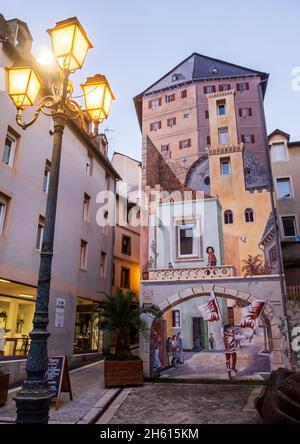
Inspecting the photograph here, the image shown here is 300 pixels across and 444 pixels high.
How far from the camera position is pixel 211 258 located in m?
14.3

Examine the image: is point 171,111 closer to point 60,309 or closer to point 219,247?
point 219,247

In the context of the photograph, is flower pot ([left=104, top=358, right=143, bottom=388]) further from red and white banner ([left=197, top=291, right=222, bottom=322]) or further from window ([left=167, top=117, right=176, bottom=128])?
window ([left=167, top=117, right=176, bottom=128])

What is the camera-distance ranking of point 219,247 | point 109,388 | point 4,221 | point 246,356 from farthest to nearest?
1. point 246,356
2. point 219,247
3. point 4,221
4. point 109,388

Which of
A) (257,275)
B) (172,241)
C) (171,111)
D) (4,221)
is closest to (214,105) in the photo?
(171,111)

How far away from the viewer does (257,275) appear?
13273mm

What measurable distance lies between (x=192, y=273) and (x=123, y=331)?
3.72m

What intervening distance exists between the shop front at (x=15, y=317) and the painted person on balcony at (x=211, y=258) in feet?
23.8

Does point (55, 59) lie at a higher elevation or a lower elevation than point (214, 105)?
lower

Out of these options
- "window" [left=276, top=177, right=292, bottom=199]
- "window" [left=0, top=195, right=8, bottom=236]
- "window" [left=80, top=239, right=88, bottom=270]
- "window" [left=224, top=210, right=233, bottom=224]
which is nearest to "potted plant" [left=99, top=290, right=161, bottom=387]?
"window" [left=0, top=195, right=8, bottom=236]

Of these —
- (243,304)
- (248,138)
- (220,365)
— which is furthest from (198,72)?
(220,365)

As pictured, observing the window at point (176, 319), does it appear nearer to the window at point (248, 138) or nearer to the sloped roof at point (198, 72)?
the window at point (248, 138)

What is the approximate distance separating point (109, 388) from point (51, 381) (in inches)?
110

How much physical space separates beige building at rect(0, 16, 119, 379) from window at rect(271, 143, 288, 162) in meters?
10.8

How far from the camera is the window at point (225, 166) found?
15672 mm
